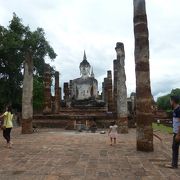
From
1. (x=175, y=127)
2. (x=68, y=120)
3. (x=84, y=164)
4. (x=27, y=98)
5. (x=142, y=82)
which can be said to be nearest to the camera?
(x=175, y=127)

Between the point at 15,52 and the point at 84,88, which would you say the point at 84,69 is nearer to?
the point at 84,88

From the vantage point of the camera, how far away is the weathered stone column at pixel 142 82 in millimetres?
9867

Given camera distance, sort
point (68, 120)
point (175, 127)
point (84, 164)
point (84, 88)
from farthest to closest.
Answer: point (84, 88) → point (68, 120) → point (84, 164) → point (175, 127)

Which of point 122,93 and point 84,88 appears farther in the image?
point 84,88

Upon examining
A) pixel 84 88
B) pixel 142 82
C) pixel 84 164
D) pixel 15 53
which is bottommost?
pixel 84 164

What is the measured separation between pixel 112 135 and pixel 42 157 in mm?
3707

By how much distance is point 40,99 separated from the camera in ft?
124

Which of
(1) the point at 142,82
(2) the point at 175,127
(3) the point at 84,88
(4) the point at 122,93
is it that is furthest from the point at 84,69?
(2) the point at 175,127

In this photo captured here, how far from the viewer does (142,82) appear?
10.0 m

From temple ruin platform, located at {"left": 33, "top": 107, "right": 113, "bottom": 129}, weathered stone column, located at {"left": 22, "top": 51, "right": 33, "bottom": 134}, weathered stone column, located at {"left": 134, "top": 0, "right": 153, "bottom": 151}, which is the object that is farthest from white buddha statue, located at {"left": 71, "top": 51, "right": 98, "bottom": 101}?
weathered stone column, located at {"left": 134, "top": 0, "right": 153, "bottom": 151}

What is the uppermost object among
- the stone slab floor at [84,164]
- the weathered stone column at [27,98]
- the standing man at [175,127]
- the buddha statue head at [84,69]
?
the buddha statue head at [84,69]

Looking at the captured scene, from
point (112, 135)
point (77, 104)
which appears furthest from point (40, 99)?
point (112, 135)

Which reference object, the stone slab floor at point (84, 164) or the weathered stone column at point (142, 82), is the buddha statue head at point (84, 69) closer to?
the weathered stone column at point (142, 82)

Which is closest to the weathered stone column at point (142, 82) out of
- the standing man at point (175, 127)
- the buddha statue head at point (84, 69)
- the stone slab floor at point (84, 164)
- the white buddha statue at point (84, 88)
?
the stone slab floor at point (84, 164)
